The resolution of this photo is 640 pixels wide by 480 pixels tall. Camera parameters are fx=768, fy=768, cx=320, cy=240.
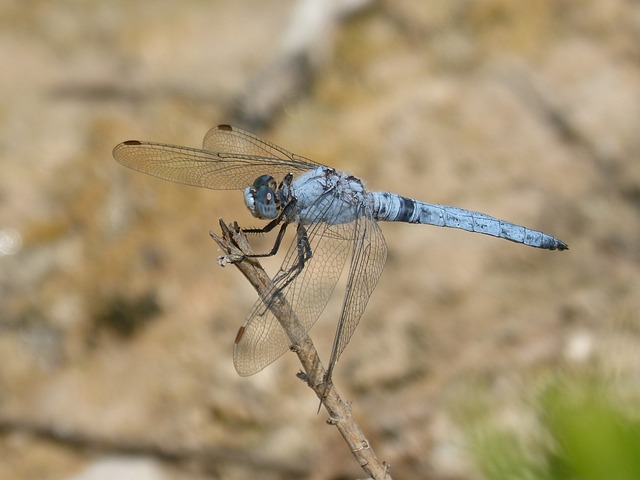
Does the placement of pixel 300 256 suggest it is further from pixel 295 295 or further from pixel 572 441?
pixel 572 441

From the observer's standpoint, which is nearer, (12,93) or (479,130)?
(479,130)

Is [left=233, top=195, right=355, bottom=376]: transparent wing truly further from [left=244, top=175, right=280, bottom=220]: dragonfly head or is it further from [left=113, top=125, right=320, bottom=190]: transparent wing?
[left=113, top=125, right=320, bottom=190]: transparent wing

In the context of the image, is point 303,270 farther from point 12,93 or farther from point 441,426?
point 12,93

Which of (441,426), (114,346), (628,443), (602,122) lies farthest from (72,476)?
(602,122)

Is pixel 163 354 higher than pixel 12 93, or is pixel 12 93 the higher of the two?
pixel 12 93

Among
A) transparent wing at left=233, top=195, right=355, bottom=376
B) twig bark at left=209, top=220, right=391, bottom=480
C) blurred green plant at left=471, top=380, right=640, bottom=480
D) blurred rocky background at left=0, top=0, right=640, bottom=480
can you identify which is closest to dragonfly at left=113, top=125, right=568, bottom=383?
transparent wing at left=233, top=195, right=355, bottom=376

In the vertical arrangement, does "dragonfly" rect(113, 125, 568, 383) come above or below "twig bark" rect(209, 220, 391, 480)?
above

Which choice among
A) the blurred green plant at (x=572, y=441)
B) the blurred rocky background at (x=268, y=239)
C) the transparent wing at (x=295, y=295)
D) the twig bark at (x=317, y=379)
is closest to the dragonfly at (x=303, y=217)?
the transparent wing at (x=295, y=295)
